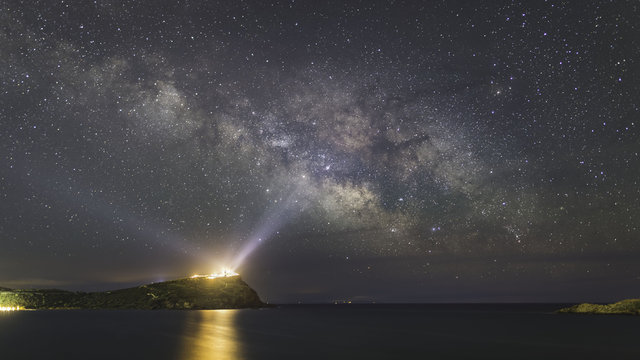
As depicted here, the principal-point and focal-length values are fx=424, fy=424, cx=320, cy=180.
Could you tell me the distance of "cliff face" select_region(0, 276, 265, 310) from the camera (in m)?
168

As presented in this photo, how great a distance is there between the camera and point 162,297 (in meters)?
169

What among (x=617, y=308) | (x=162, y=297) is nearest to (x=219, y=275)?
(x=162, y=297)

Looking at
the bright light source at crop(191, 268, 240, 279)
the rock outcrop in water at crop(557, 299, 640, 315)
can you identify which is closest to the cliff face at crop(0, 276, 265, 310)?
the bright light source at crop(191, 268, 240, 279)

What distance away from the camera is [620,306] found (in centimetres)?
12088

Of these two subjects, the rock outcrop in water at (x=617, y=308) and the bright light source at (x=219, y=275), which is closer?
the rock outcrop in water at (x=617, y=308)

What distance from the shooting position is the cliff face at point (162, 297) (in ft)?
550

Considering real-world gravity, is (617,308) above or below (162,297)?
below

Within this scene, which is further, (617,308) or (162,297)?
(162,297)

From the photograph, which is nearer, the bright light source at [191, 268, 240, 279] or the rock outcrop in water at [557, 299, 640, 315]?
the rock outcrop in water at [557, 299, 640, 315]

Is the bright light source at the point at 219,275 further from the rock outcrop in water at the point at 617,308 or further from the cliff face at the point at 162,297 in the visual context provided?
the rock outcrop in water at the point at 617,308

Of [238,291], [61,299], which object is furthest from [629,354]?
[61,299]

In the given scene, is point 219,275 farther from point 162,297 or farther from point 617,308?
point 617,308

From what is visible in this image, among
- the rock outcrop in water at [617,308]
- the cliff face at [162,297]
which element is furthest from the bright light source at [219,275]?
the rock outcrop in water at [617,308]

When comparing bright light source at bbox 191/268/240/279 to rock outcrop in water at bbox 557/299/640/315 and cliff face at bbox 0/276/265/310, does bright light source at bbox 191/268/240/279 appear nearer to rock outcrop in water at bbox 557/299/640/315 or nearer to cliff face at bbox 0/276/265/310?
cliff face at bbox 0/276/265/310
